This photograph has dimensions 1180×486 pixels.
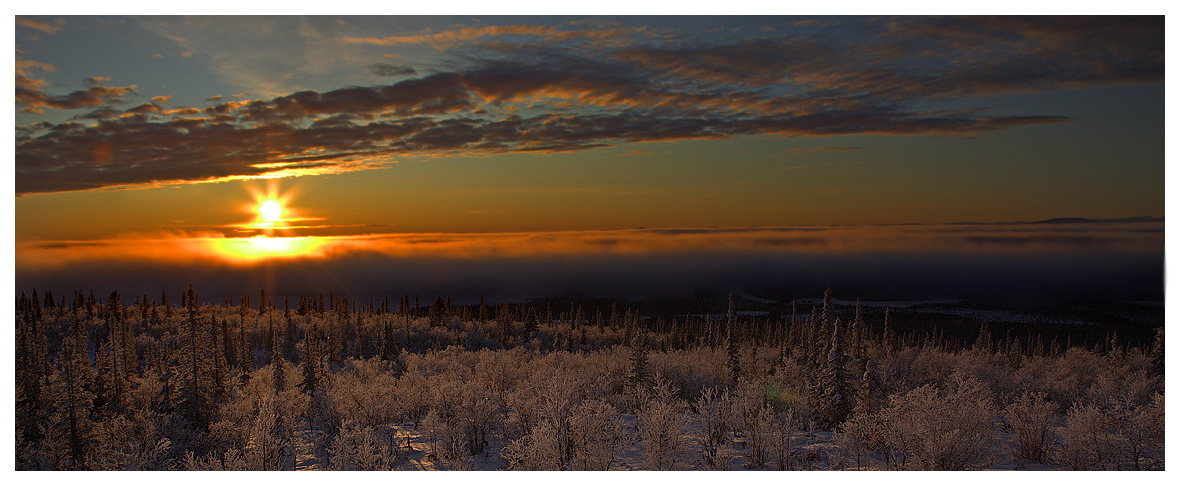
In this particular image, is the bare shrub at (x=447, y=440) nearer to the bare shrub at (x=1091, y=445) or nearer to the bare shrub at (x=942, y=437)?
the bare shrub at (x=942, y=437)

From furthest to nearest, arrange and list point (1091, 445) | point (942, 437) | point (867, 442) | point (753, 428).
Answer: point (753, 428) < point (867, 442) < point (1091, 445) < point (942, 437)

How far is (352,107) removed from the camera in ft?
62.6

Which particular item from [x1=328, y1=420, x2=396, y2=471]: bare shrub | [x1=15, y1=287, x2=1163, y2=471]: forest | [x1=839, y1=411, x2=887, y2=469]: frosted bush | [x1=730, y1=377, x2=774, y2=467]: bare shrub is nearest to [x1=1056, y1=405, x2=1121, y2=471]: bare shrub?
[x1=15, y1=287, x2=1163, y2=471]: forest

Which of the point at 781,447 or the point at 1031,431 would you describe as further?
the point at 1031,431

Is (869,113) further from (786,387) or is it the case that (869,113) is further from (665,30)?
(786,387)

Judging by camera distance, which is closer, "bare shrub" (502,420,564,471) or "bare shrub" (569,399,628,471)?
"bare shrub" (569,399,628,471)

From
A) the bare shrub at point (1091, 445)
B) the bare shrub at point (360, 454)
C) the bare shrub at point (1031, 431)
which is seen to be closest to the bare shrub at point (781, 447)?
the bare shrub at point (1031, 431)

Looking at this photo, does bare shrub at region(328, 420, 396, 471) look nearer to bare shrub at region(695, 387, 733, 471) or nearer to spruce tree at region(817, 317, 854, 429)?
bare shrub at region(695, 387, 733, 471)

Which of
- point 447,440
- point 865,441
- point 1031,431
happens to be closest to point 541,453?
point 447,440

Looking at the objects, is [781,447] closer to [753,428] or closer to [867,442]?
[753,428]

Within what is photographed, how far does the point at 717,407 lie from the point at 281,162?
1805 centimetres

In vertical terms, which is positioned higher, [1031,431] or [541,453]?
[1031,431]

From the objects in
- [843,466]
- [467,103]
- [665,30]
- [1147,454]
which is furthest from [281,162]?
[1147,454]
